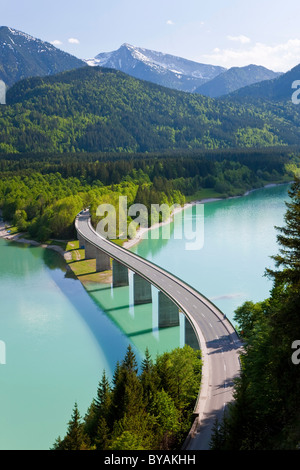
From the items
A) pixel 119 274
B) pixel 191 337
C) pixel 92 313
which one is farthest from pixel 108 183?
pixel 191 337

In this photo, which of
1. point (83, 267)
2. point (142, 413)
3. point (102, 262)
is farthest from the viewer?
point (83, 267)

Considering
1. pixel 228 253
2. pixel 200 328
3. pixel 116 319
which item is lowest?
pixel 116 319

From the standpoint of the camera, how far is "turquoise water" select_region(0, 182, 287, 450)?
37.3 metres

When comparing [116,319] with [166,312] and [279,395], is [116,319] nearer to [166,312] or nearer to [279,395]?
[166,312]

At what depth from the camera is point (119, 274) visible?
67.0 m

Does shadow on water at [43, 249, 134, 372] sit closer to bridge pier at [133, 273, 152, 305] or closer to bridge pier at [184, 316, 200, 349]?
bridge pier at [133, 273, 152, 305]

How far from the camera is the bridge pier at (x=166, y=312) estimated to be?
51.0m

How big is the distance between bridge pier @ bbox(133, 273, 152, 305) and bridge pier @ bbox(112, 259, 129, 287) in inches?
306

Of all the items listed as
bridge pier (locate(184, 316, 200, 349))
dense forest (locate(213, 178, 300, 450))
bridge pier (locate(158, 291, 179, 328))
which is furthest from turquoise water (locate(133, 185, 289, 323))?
dense forest (locate(213, 178, 300, 450))

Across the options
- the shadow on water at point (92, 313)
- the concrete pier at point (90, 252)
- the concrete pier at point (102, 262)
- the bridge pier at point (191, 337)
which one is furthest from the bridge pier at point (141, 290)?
the concrete pier at point (90, 252)

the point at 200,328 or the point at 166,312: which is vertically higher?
the point at 200,328

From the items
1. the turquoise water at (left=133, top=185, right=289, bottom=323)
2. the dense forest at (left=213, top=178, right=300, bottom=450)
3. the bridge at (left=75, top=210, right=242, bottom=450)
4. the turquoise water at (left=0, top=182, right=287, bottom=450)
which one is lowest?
the turquoise water at (left=0, top=182, right=287, bottom=450)

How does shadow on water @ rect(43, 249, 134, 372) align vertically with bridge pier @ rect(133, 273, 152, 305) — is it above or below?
below

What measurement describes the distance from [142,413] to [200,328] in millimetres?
15651
